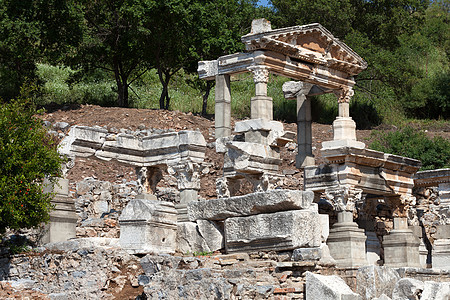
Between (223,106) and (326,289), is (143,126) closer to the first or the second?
(223,106)

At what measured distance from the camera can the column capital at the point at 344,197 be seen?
781 inches

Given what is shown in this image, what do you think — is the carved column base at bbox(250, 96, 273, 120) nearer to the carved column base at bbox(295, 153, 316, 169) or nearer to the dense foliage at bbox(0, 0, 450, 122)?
the carved column base at bbox(295, 153, 316, 169)

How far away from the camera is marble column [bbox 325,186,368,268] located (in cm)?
1936

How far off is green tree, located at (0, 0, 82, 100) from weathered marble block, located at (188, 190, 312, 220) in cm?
1978

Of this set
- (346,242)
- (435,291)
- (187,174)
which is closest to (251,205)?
(435,291)

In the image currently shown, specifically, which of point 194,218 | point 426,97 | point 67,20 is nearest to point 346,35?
point 426,97

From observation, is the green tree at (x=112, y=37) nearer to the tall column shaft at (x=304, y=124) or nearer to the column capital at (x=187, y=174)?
the tall column shaft at (x=304, y=124)

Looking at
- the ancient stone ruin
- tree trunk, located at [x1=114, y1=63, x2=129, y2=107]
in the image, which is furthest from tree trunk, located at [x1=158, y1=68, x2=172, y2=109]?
the ancient stone ruin

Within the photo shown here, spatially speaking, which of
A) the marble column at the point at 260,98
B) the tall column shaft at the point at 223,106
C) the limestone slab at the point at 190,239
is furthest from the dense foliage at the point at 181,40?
the limestone slab at the point at 190,239

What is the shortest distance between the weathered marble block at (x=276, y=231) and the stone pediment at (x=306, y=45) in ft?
29.5

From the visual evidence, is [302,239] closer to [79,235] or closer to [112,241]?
[112,241]

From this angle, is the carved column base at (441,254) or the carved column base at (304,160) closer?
the carved column base at (441,254)

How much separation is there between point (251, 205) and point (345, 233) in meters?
7.44

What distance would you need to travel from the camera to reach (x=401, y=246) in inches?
826
